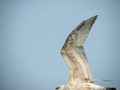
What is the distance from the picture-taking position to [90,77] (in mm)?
10016

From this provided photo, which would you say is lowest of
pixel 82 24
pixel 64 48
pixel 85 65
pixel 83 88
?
pixel 83 88

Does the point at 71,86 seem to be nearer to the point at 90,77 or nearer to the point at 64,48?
the point at 90,77

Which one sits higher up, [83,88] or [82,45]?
[82,45]

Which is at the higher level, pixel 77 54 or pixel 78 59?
pixel 77 54

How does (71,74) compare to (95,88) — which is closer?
(95,88)

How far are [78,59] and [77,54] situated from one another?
7.2 inches

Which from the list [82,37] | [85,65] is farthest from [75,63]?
[82,37]

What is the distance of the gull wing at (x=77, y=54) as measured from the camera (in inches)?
385

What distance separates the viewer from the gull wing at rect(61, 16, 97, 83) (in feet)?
32.1

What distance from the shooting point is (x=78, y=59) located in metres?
9.96

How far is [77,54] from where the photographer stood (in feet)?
32.7

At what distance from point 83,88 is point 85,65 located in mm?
826

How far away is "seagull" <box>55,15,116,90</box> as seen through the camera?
32.0 ft

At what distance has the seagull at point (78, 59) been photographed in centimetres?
977
